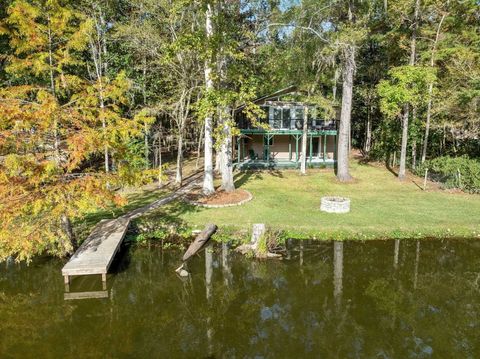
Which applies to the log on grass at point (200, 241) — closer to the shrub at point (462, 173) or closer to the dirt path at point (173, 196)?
A: the dirt path at point (173, 196)

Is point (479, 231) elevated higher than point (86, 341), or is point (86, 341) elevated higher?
point (479, 231)

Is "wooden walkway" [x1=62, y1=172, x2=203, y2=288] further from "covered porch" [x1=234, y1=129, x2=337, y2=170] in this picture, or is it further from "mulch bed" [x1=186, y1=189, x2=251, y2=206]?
"covered porch" [x1=234, y1=129, x2=337, y2=170]

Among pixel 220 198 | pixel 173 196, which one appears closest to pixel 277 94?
pixel 220 198

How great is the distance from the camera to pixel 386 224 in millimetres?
14562

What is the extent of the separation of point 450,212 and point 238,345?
12325 millimetres

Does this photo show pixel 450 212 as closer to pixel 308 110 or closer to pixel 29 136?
pixel 308 110

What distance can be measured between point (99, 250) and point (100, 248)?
0.17 meters

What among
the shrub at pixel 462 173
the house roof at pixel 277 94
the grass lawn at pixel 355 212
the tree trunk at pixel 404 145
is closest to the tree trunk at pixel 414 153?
the tree trunk at pixel 404 145

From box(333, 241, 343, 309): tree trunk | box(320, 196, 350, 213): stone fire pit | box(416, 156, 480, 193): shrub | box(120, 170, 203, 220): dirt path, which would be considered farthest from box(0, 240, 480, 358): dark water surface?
box(416, 156, 480, 193): shrub

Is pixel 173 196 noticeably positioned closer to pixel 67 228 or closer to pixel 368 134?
pixel 67 228

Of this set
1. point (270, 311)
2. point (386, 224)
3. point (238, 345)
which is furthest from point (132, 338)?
point (386, 224)

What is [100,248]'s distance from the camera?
11688 millimetres

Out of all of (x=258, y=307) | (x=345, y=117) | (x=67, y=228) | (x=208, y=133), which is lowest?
(x=258, y=307)

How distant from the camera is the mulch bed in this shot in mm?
17125
